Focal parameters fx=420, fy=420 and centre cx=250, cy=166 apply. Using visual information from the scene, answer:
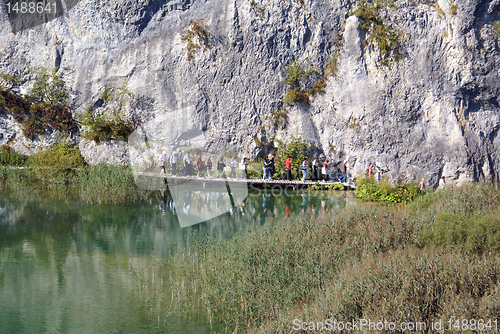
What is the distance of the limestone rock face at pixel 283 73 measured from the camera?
21750 millimetres

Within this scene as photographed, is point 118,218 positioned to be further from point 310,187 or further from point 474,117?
point 474,117

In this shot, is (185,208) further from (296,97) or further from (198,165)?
(296,97)

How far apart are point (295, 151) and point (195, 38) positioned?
948 cm

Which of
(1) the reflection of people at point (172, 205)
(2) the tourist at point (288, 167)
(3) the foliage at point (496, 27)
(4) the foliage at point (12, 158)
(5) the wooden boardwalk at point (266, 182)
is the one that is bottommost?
(1) the reflection of people at point (172, 205)

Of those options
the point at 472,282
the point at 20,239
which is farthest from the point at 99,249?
the point at 472,282

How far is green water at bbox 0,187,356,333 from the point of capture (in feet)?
23.0

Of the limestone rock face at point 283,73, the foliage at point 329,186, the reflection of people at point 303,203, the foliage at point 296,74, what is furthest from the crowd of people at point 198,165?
the foliage at point 296,74

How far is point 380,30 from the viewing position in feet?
76.1

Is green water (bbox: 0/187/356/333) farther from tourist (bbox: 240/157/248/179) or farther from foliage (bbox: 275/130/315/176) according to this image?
foliage (bbox: 275/130/315/176)

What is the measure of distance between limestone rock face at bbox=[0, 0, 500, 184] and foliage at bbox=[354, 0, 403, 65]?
0.29 metres

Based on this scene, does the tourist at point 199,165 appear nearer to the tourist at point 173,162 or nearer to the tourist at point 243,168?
the tourist at point 173,162

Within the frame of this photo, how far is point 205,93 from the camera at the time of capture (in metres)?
26.0

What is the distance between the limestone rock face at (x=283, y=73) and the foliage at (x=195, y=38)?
0.49ft

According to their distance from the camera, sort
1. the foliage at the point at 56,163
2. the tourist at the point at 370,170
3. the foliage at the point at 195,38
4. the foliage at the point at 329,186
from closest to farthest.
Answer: the foliage at the point at 56,163, the foliage at the point at 329,186, the tourist at the point at 370,170, the foliage at the point at 195,38
